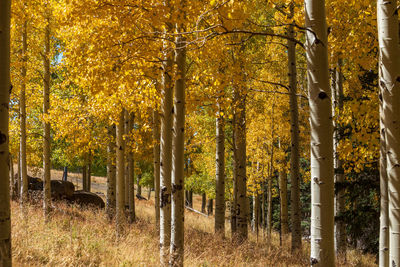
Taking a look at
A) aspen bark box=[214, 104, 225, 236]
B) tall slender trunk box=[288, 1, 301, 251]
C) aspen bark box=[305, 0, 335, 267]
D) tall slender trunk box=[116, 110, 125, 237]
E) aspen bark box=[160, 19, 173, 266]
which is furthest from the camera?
aspen bark box=[214, 104, 225, 236]

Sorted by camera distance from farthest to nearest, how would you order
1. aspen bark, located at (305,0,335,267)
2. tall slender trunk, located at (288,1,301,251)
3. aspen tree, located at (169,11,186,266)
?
tall slender trunk, located at (288,1,301,251), aspen tree, located at (169,11,186,266), aspen bark, located at (305,0,335,267)

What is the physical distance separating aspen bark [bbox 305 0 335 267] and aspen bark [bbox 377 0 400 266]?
1.79 feet

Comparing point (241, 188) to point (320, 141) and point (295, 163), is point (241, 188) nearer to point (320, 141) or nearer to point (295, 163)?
point (295, 163)

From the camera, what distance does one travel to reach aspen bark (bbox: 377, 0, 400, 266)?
292 centimetres

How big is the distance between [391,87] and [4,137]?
3.33 meters

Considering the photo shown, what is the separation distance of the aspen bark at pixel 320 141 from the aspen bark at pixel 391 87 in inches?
21.5

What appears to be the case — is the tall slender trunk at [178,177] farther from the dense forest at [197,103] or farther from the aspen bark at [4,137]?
the aspen bark at [4,137]

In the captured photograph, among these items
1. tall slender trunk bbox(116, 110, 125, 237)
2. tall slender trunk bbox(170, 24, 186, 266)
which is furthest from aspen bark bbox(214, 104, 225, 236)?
tall slender trunk bbox(170, 24, 186, 266)

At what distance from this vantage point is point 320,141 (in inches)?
116

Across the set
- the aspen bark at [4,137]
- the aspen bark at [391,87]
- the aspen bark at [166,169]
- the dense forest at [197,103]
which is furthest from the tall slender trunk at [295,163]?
the aspen bark at [4,137]

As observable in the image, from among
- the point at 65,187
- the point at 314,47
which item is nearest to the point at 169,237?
the point at 314,47

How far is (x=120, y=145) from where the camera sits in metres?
8.09

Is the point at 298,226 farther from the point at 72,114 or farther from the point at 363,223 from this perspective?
the point at 72,114

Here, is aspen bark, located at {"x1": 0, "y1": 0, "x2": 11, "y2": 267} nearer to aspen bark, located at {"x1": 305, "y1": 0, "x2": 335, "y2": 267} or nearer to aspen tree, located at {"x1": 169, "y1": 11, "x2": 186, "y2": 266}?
aspen bark, located at {"x1": 305, "y1": 0, "x2": 335, "y2": 267}
